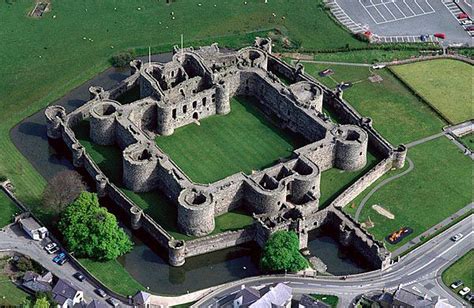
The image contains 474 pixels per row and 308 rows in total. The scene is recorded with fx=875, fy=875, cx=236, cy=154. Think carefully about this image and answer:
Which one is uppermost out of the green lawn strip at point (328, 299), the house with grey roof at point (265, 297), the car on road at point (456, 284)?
the house with grey roof at point (265, 297)

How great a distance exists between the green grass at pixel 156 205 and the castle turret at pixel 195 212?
1.92m

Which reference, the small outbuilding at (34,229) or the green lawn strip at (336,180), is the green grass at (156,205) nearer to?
the green lawn strip at (336,180)

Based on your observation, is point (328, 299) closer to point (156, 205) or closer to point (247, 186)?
point (247, 186)

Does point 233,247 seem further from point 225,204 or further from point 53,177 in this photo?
point 53,177

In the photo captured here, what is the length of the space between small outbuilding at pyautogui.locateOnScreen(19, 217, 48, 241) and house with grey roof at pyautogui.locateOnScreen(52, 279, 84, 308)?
1539cm

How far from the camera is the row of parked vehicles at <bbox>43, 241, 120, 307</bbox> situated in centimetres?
16250

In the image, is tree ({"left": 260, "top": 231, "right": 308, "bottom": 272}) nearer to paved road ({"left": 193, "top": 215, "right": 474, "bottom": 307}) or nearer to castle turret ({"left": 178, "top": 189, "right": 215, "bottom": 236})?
paved road ({"left": 193, "top": 215, "right": 474, "bottom": 307})

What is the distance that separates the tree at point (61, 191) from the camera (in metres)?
178

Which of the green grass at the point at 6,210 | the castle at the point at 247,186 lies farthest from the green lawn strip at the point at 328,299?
the green grass at the point at 6,210

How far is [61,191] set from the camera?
179125mm

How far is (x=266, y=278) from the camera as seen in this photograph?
168 m

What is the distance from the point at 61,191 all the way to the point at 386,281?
6770 centimetres

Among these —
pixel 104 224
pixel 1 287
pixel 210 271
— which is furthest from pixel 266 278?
pixel 1 287

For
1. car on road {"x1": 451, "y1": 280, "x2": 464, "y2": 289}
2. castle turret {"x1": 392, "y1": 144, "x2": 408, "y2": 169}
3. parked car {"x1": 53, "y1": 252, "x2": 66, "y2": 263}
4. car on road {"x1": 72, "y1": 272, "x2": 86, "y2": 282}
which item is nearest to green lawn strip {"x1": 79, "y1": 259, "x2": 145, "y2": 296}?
car on road {"x1": 72, "y1": 272, "x2": 86, "y2": 282}
